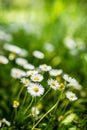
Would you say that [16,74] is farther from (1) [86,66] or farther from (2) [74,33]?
(2) [74,33]

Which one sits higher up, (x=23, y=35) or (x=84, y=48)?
(x=23, y=35)

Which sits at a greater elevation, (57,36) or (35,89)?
(57,36)

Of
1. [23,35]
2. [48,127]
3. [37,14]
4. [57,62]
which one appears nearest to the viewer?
[48,127]

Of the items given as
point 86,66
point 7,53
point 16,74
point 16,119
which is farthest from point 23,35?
point 16,119

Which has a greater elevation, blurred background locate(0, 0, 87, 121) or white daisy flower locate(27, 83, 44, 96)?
blurred background locate(0, 0, 87, 121)

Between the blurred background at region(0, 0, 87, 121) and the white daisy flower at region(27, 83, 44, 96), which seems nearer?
the white daisy flower at region(27, 83, 44, 96)

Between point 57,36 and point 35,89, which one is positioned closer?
point 35,89

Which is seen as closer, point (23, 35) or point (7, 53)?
point (7, 53)

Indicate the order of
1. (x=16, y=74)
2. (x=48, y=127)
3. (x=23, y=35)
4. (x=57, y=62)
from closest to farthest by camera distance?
(x=48, y=127)
(x=16, y=74)
(x=57, y=62)
(x=23, y=35)
